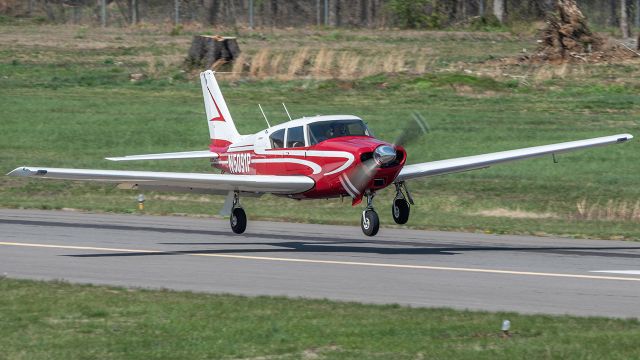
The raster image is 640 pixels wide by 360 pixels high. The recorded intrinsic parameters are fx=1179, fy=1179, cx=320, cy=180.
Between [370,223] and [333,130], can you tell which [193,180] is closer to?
[333,130]

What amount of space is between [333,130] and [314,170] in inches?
31.5

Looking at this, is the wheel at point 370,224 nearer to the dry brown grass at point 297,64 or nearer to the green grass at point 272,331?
the green grass at point 272,331

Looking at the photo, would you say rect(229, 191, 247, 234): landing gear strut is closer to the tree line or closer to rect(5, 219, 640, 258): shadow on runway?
rect(5, 219, 640, 258): shadow on runway

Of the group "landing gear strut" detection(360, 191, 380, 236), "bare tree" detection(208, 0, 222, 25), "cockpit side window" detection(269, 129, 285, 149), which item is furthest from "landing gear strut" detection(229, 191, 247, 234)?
"bare tree" detection(208, 0, 222, 25)

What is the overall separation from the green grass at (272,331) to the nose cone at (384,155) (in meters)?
4.81

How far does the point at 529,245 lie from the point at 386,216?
5900 mm

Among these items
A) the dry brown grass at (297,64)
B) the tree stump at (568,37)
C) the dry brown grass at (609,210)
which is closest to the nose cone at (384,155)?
the dry brown grass at (609,210)

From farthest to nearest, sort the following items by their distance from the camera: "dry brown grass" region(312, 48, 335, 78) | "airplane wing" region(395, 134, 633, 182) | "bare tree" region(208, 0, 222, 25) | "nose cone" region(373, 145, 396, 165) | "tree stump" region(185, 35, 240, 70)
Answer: "bare tree" region(208, 0, 222, 25) < "tree stump" region(185, 35, 240, 70) < "dry brown grass" region(312, 48, 335, 78) < "airplane wing" region(395, 134, 633, 182) < "nose cone" region(373, 145, 396, 165)

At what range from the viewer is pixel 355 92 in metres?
45.4

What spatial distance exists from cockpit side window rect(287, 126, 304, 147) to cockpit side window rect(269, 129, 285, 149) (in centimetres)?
26

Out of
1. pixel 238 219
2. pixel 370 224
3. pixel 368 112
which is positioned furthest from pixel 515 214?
pixel 368 112

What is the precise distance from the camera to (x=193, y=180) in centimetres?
2109

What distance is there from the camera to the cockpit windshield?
21266 mm

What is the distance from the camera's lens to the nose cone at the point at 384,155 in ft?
65.2
